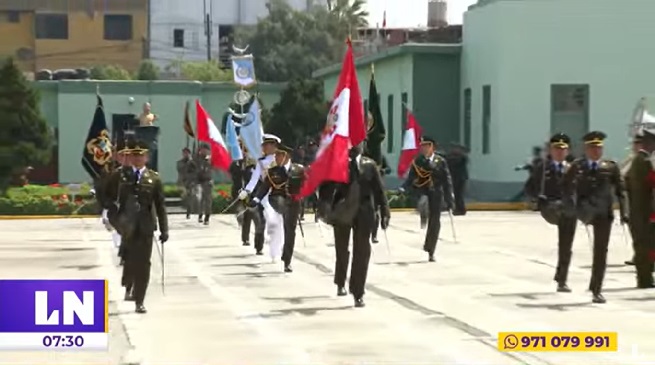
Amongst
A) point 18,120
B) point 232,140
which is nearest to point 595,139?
point 232,140

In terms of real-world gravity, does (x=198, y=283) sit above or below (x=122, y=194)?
below

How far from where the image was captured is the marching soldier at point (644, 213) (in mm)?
17844

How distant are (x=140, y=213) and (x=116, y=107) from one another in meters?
45.7

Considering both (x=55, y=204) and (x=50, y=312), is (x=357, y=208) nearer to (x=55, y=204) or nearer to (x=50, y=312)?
(x=50, y=312)

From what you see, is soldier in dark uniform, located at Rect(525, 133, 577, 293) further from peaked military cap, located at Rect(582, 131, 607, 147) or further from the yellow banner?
the yellow banner

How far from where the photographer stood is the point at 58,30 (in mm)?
98500

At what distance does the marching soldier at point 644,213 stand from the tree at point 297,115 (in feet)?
128

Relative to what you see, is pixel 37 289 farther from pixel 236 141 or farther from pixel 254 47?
pixel 254 47

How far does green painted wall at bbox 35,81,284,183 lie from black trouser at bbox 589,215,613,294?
45.1 metres

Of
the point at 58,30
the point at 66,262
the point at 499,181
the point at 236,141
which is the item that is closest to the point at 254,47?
the point at 58,30

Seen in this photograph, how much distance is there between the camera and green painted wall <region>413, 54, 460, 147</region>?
46.2 m

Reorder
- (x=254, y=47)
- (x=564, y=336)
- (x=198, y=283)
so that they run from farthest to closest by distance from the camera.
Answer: (x=254, y=47) < (x=198, y=283) < (x=564, y=336)

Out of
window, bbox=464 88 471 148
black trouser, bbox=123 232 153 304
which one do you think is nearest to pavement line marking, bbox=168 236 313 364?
black trouser, bbox=123 232 153 304

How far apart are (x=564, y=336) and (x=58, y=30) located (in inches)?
3480
